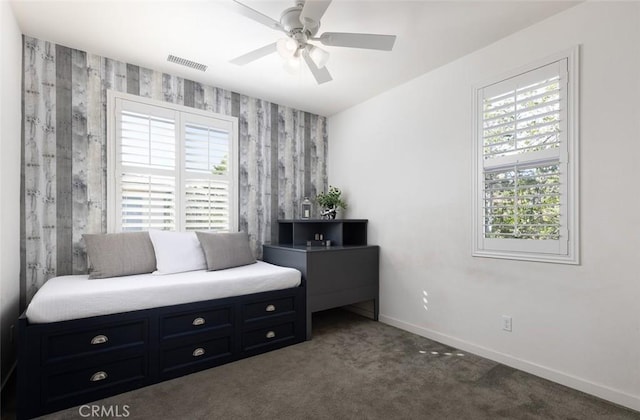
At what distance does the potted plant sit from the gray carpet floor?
5.44ft

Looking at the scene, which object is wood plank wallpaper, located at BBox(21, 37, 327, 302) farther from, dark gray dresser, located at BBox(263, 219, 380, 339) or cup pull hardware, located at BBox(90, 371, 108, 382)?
dark gray dresser, located at BBox(263, 219, 380, 339)

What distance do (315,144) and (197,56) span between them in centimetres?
189

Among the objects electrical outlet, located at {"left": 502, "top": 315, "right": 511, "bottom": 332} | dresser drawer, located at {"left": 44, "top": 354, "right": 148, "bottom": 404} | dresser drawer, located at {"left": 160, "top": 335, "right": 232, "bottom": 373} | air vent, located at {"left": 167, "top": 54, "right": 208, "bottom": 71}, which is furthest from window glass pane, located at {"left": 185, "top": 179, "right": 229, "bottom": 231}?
electrical outlet, located at {"left": 502, "top": 315, "right": 511, "bottom": 332}

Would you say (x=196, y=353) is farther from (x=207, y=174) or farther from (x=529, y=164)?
(x=529, y=164)

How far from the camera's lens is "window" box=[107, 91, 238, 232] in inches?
112

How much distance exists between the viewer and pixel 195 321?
239 cm

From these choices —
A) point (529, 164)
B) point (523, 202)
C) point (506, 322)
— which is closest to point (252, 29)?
point (529, 164)

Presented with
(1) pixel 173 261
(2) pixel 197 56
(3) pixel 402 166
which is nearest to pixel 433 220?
(3) pixel 402 166

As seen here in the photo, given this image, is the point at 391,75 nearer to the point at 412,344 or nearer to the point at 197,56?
the point at 197,56

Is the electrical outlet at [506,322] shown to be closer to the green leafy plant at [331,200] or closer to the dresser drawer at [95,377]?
the green leafy plant at [331,200]

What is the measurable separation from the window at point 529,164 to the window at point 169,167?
2522 millimetres

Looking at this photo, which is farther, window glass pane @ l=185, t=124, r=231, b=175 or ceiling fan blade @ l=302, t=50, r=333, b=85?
window glass pane @ l=185, t=124, r=231, b=175

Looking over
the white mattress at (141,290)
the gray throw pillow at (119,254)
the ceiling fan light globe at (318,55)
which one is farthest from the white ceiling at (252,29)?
the white mattress at (141,290)

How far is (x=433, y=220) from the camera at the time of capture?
9.98 feet
